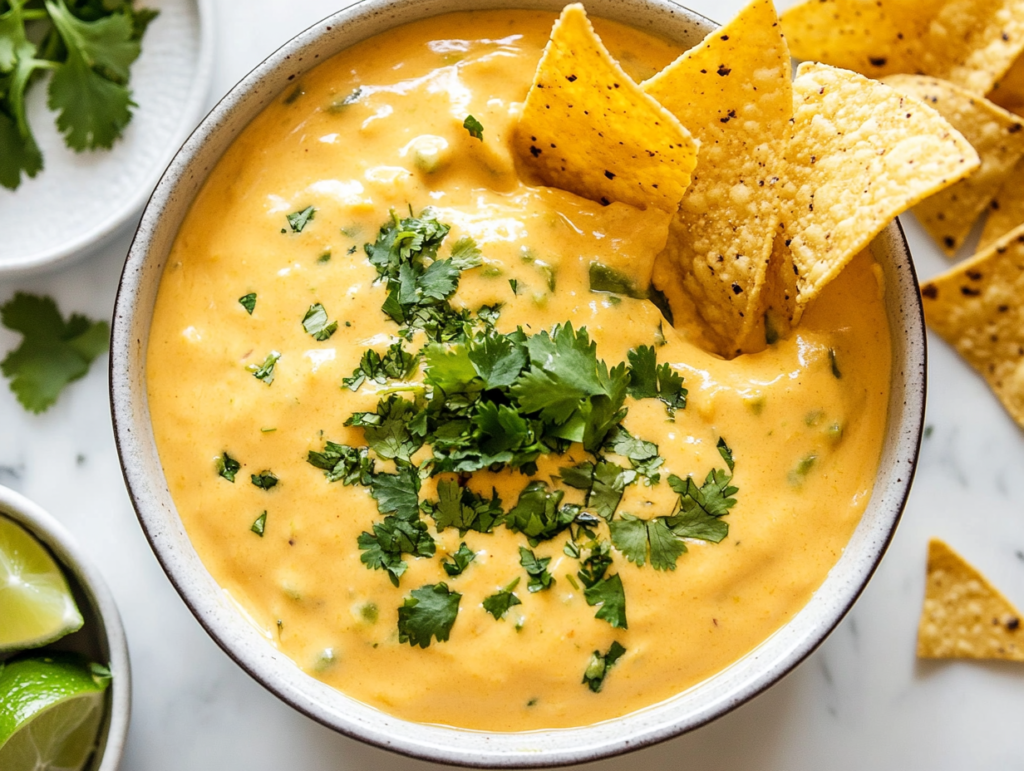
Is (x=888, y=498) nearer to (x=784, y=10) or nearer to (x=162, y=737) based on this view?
(x=784, y=10)

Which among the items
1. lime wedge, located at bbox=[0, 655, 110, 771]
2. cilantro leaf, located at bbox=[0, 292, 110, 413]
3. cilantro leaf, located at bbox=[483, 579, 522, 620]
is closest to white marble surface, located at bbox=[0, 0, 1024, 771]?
cilantro leaf, located at bbox=[0, 292, 110, 413]

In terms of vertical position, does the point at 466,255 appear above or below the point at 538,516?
above

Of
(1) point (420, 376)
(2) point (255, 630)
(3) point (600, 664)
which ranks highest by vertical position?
(1) point (420, 376)

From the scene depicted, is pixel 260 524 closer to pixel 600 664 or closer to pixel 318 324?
pixel 318 324

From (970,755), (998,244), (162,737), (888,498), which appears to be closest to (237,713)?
(162,737)

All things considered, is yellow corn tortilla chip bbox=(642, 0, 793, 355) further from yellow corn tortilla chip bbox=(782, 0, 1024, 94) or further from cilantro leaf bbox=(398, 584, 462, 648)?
cilantro leaf bbox=(398, 584, 462, 648)

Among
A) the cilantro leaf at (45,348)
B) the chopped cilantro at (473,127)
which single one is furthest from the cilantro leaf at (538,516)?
the cilantro leaf at (45,348)

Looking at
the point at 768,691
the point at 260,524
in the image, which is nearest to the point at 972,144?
the point at 768,691
